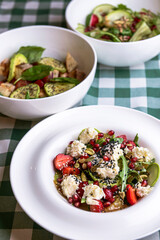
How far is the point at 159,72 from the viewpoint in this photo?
9.08 ft

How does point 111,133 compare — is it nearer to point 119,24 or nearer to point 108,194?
point 108,194

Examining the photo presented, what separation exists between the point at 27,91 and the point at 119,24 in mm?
1058

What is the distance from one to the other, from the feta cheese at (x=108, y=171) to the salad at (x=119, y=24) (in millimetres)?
1270

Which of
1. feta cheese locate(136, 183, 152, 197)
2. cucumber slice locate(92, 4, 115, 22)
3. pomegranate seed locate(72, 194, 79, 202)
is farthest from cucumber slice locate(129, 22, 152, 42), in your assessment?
pomegranate seed locate(72, 194, 79, 202)

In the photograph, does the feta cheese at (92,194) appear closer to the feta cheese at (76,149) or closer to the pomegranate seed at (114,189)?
the pomegranate seed at (114,189)

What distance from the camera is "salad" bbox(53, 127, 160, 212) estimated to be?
5.71ft

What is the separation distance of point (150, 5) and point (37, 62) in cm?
127

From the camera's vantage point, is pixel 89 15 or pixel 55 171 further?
pixel 89 15

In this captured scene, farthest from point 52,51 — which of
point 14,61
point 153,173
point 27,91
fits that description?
point 153,173

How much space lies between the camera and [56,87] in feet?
7.84

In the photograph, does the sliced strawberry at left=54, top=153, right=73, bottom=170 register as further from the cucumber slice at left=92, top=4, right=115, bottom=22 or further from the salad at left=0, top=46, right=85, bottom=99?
the cucumber slice at left=92, top=4, right=115, bottom=22

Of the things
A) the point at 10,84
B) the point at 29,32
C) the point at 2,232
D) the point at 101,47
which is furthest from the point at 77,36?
the point at 2,232

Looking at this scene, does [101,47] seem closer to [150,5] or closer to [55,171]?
[150,5]

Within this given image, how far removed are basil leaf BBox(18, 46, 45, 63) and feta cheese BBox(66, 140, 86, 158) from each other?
942 millimetres
